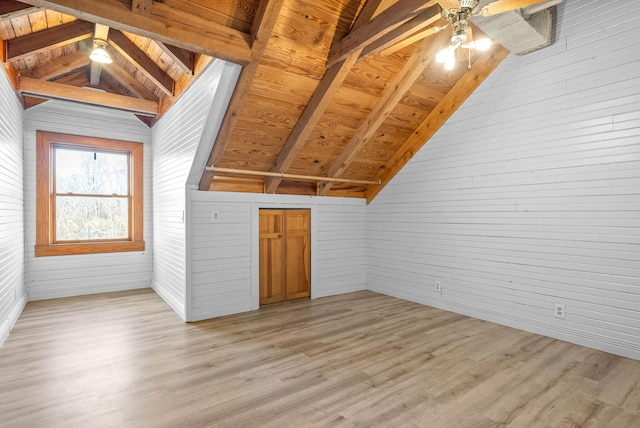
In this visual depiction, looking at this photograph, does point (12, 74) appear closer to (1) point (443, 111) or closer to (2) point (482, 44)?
(2) point (482, 44)

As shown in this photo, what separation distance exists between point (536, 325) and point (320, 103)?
3.38 metres

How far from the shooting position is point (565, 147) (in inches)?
135

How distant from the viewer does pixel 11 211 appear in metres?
4.02

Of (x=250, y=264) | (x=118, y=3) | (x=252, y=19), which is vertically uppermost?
(x=252, y=19)

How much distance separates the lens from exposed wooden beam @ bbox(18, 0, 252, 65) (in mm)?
2314

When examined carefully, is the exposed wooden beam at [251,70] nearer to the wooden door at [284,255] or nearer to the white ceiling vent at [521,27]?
the wooden door at [284,255]

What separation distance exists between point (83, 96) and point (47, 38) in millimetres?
1091

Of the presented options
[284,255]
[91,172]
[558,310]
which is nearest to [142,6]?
[284,255]

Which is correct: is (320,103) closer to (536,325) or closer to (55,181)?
(536,325)

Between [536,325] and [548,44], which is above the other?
[548,44]

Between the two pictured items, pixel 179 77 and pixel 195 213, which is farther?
pixel 179 77

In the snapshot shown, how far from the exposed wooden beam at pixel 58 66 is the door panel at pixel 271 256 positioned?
3.25 meters

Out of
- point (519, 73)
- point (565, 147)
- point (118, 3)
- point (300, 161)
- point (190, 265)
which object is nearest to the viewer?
point (118, 3)

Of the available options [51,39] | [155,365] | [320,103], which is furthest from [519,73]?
[51,39]
